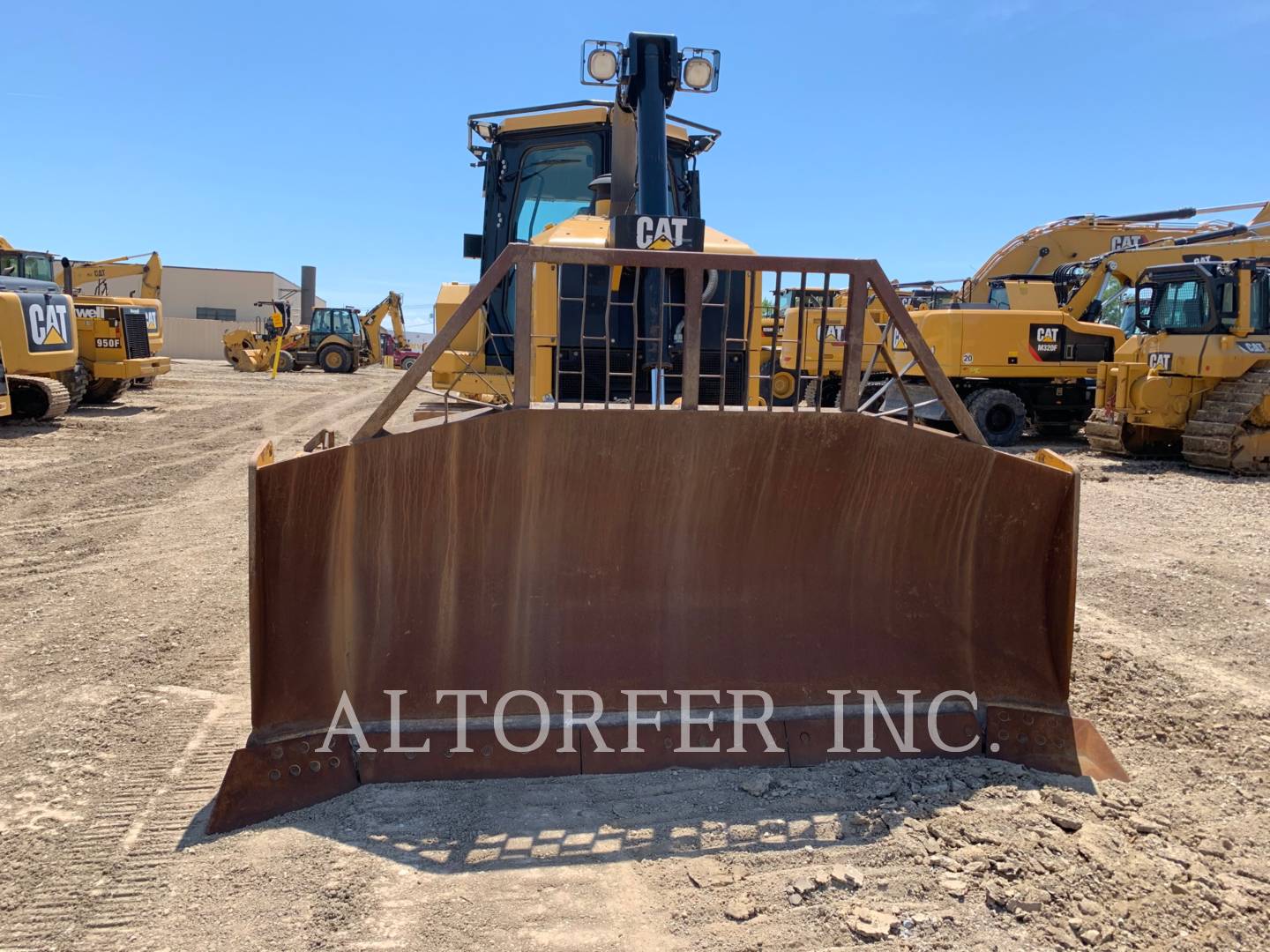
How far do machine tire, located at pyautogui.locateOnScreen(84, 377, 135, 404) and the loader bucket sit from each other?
606 inches

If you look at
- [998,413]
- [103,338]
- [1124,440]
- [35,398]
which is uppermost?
[103,338]

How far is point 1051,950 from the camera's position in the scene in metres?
2.21

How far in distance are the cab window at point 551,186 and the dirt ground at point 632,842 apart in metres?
3.18

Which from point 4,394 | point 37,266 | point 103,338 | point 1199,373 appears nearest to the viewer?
point 1199,373

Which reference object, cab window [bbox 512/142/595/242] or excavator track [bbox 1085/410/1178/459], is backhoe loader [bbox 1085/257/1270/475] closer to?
excavator track [bbox 1085/410/1178/459]

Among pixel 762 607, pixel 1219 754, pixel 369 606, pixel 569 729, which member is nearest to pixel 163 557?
pixel 369 606

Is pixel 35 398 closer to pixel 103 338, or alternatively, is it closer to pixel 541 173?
pixel 103 338

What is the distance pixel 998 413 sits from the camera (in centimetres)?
1283

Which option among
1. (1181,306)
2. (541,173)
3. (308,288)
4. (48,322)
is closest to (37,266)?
(48,322)

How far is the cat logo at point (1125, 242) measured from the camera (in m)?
16.8

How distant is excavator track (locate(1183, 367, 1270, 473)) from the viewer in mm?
10078

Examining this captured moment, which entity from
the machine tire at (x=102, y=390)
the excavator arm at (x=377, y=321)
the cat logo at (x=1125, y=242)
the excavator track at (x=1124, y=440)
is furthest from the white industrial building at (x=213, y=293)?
the excavator track at (x=1124, y=440)

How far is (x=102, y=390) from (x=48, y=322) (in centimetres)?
423

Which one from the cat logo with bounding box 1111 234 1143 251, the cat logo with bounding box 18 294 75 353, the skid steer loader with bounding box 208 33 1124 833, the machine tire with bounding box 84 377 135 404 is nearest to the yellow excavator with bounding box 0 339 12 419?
the cat logo with bounding box 18 294 75 353
